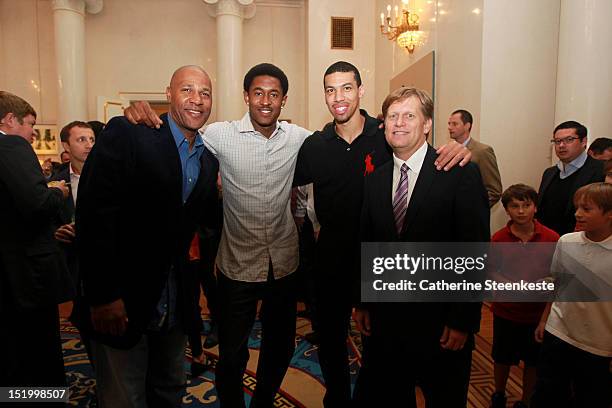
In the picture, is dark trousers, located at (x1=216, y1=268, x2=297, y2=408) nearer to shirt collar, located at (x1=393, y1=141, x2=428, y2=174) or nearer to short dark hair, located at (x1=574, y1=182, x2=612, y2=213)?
shirt collar, located at (x1=393, y1=141, x2=428, y2=174)

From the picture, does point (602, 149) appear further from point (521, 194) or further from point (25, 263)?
point (25, 263)

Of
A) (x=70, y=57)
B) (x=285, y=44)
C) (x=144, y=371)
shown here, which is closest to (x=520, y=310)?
(x=144, y=371)

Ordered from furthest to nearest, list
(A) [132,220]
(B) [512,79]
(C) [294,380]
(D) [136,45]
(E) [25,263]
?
(D) [136,45] → (B) [512,79] → (C) [294,380] → (E) [25,263] → (A) [132,220]

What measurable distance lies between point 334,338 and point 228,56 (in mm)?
6562

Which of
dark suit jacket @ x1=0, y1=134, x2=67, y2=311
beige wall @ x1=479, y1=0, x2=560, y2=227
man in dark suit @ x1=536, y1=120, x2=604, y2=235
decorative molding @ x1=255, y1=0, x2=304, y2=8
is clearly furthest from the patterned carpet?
decorative molding @ x1=255, y1=0, x2=304, y2=8

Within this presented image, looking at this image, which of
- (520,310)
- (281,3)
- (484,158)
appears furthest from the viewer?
(281,3)

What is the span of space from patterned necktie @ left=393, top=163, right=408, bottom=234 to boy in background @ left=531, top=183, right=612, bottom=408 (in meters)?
0.86

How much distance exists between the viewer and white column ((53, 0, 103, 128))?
23.5ft

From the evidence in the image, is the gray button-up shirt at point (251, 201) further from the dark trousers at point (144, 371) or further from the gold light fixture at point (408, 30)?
the gold light fixture at point (408, 30)

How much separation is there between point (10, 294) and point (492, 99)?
403cm

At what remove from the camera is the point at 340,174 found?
197 centimetres

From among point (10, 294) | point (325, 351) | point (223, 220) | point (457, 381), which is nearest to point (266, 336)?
point (325, 351)

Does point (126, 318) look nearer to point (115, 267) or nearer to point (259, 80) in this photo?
point (115, 267)

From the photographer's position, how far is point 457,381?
5.15ft
